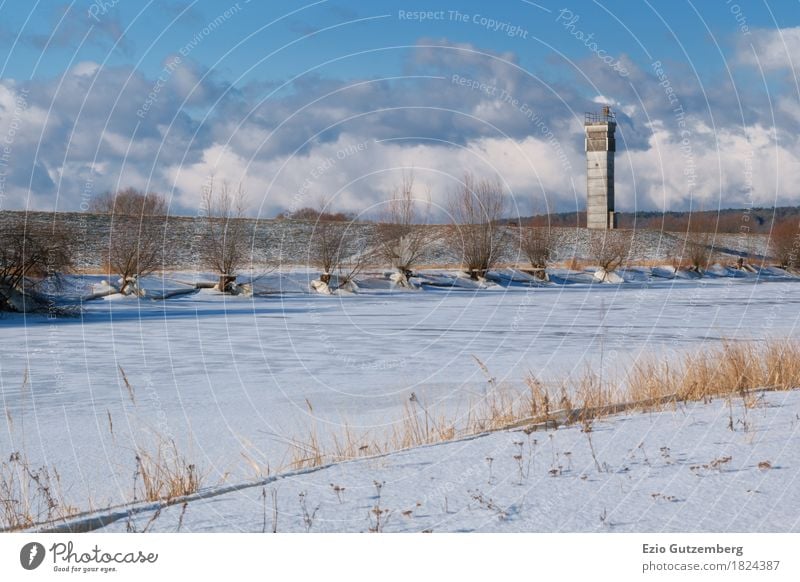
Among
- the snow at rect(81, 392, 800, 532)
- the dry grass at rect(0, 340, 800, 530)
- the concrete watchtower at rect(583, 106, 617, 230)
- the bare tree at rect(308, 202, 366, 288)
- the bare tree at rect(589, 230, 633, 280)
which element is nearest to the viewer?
the snow at rect(81, 392, 800, 532)

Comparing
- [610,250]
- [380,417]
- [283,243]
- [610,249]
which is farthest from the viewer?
[283,243]

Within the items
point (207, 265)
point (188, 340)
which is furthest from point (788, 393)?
point (207, 265)

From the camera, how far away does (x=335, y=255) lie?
28812 millimetres

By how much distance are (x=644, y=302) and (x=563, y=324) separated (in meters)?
7.55

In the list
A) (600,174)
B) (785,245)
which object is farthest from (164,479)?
(600,174)

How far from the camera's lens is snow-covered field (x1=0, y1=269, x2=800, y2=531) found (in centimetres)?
404

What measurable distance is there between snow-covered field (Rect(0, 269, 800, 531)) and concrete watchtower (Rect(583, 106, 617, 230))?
3960 centimetres

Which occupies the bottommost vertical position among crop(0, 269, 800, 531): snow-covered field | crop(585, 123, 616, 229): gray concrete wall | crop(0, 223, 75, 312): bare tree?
crop(0, 269, 800, 531): snow-covered field

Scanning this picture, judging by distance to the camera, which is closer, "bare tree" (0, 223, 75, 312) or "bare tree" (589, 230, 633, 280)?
"bare tree" (0, 223, 75, 312)

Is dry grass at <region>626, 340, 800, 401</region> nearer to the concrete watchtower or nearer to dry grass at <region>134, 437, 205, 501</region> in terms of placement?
dry grass at <region>134, 437, 205, 501</region>
